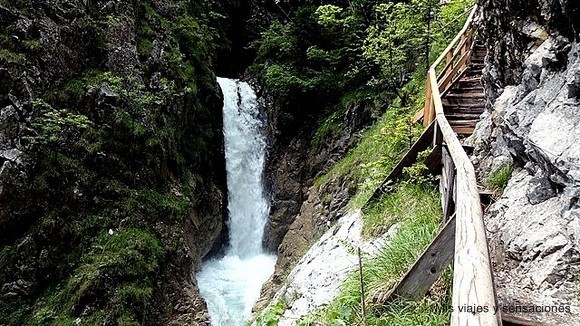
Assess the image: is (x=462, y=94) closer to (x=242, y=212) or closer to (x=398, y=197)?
(x=398, y=197)

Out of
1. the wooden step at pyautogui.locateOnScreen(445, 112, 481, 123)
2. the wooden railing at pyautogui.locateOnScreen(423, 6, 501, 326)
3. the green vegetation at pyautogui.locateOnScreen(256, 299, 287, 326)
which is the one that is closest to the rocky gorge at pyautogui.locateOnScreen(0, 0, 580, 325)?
the green vegetation at pyautogui.locateOnScreen(256, 299, 287, 326)

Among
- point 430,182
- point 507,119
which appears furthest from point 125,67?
point 507,119

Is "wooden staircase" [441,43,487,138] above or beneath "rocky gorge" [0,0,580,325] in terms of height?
above

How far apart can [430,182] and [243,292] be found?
7438 millimetres

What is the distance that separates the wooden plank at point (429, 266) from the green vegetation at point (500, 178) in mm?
1254

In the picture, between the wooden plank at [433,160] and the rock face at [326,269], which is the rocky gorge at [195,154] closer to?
the rock face at [326,269]

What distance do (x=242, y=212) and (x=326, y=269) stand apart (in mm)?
9537

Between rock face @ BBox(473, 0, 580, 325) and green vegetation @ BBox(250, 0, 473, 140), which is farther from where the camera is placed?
green vegetation @ BBox(250, 0, 473, 140)

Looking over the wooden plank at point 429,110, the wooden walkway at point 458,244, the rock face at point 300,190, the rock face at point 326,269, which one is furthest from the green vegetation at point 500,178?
the rock face at point 300,190

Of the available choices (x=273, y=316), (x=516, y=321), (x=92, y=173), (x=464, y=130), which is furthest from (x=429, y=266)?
(x=92, y=173)

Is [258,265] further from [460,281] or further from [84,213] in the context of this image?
[460,281]

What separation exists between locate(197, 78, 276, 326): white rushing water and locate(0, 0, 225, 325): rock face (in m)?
1.15

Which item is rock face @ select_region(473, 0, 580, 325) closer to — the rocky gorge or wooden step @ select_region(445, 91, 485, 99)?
the rocky gorge

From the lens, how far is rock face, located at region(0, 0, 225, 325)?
8.30 meters
